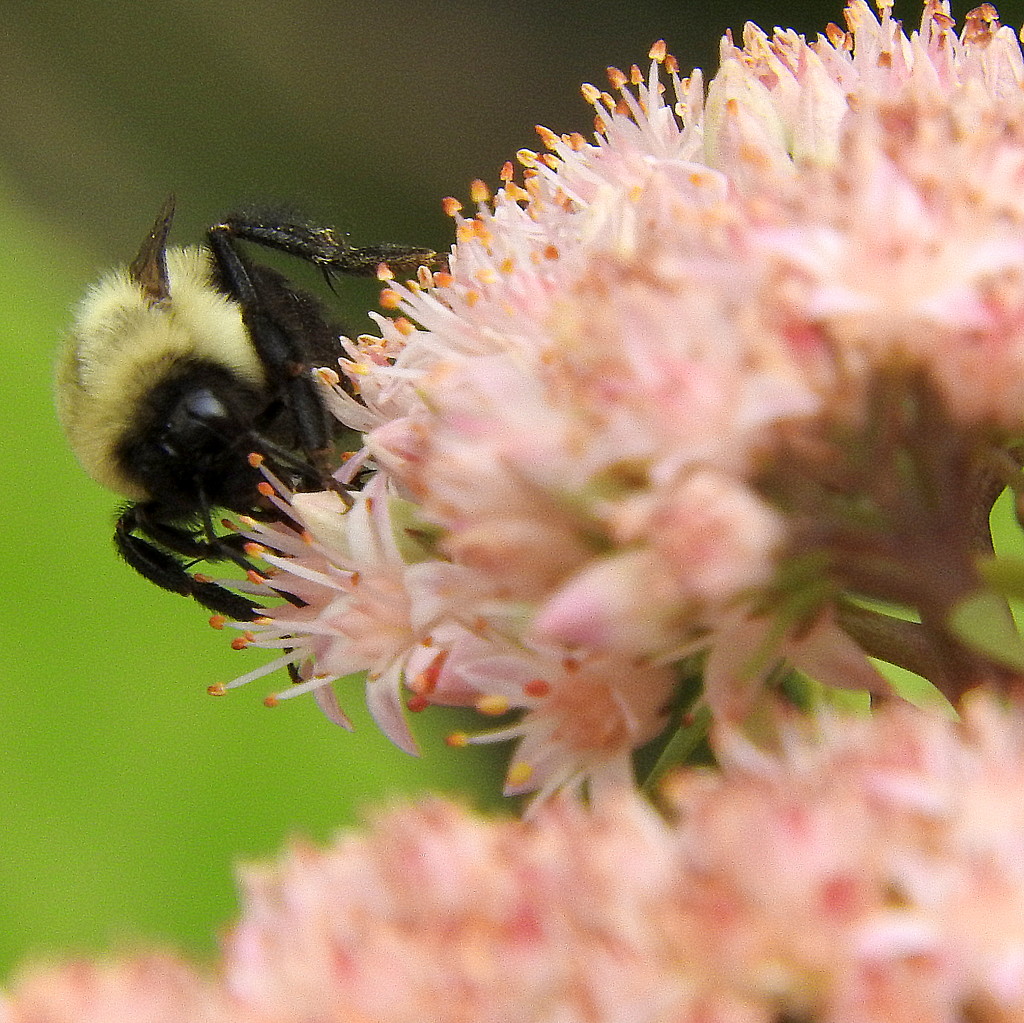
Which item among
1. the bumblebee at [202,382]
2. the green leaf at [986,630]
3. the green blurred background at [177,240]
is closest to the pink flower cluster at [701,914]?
the green leaf at [986,630]

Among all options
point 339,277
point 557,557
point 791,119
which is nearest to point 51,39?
point 339,277

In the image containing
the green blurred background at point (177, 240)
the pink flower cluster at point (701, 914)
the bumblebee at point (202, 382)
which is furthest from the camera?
the green blurred background at point (177, 240)

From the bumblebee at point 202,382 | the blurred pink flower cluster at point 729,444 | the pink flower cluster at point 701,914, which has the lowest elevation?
the pink flower cluster at point 701,914

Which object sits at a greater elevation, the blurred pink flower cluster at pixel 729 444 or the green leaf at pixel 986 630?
the blurred pink flower cluster at pixel 729 444

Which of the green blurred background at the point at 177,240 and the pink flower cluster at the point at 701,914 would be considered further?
the green blurred background at the point at 177,240

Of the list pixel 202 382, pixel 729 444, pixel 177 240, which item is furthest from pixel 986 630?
pixel 177 240

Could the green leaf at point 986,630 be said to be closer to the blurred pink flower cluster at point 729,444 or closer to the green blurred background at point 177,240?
the blurred pink flower cluster at point 729,444

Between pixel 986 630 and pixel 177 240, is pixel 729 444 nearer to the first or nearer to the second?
pixel 986 630

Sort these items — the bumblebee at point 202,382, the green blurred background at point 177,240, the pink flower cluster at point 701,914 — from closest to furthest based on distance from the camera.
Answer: the pink flower cluster at point 701,914
the bumblebee at point 202,382
the green blurred background at point 177,240

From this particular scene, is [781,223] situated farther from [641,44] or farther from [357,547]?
[641,44]
